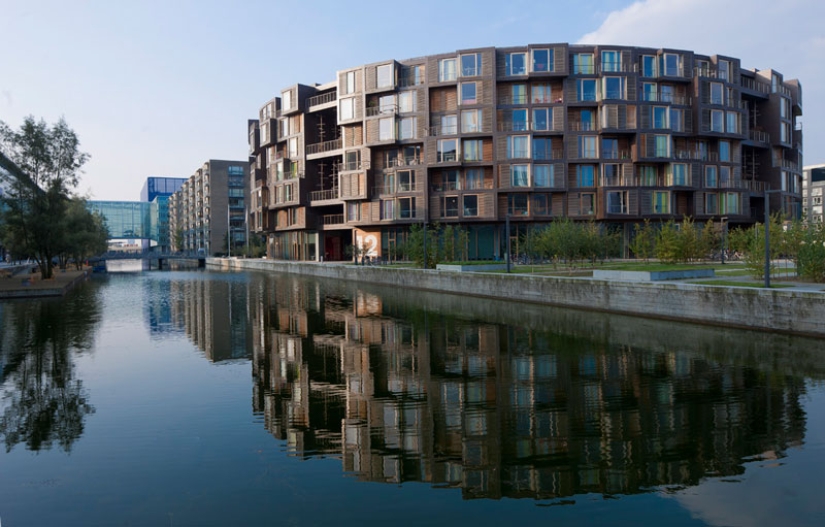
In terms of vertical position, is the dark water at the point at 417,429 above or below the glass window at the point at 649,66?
below

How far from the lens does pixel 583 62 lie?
200 ft

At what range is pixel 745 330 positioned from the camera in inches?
796

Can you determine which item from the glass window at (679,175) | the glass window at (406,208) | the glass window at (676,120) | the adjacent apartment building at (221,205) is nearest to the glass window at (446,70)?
the glass window at (406,208)

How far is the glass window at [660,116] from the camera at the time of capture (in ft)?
201

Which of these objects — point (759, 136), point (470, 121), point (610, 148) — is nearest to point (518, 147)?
point (470, 121)

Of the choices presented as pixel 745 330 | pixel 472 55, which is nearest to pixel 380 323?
pixel 745 330

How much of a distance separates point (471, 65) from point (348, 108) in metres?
15.6

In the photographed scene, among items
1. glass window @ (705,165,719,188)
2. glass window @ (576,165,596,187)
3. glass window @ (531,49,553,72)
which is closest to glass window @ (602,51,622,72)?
glass window @ (531,49,553,72)

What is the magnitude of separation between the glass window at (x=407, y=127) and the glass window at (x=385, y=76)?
13.3 ft

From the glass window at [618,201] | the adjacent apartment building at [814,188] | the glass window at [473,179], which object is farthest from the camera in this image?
the adjacent apartment building at [814,188]

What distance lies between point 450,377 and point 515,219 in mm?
48884

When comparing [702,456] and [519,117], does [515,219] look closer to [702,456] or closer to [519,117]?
[519,117]

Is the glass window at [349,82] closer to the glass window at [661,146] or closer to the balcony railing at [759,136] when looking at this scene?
the glass window at [661,146]

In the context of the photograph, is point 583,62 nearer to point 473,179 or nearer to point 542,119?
point 542,119
